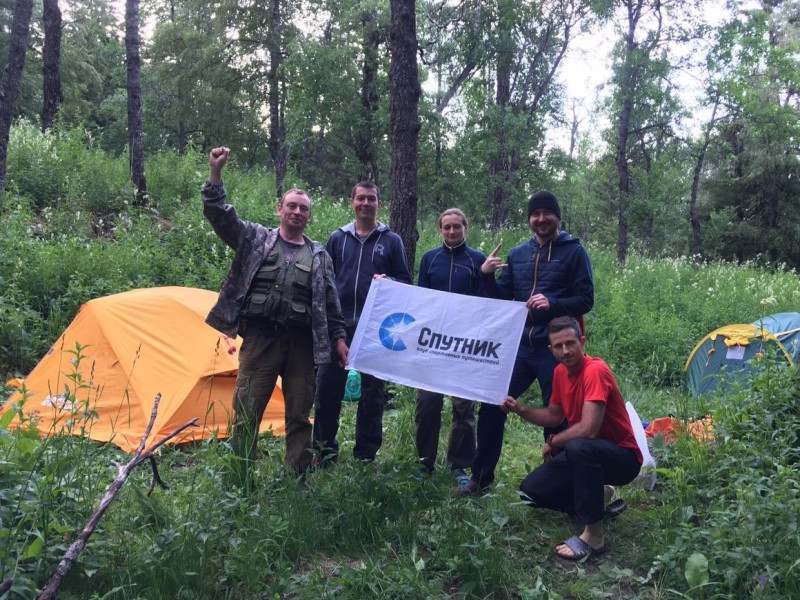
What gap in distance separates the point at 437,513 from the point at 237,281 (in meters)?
1.96

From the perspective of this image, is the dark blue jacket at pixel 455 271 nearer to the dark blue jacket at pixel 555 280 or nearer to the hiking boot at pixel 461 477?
the dark blue jacket at pixel 555 280

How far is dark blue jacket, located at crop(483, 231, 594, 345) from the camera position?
4098 mm

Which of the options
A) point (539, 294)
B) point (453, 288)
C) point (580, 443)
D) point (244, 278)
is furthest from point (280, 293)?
point (580, 443)

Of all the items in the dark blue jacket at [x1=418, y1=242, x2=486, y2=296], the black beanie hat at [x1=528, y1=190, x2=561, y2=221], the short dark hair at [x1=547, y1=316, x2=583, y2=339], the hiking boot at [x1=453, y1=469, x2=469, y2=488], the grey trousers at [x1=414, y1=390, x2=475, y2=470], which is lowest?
the hiking boot at [x1=453, y1=469, x2=469, y2=488]

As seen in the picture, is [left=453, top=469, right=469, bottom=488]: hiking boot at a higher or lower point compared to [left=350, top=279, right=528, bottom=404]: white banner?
lower

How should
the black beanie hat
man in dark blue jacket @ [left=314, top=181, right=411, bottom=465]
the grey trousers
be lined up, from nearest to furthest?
the black beanie hat → the grey trousers → man in dark blue jacket @ [left=314, top=181, right=411, bottom=465]

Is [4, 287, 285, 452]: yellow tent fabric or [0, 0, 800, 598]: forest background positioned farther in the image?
[4, 287, 285, 452]: yellow tent fabric

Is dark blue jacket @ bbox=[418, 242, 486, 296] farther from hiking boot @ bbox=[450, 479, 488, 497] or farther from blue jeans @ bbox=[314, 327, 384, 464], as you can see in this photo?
hiking boot @ bbox=[450, 479, 488, 497]

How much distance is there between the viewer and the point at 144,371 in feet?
17.8

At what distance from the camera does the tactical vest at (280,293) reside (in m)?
4.01

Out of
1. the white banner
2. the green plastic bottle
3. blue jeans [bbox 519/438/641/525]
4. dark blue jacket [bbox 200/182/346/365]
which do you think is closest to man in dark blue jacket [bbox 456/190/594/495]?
the white banner

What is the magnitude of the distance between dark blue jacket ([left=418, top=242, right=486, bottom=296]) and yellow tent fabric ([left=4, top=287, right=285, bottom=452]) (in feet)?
6.05

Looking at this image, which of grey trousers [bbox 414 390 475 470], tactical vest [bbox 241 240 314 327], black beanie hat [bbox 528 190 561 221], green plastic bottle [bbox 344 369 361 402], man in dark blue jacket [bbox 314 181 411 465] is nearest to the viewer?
tactical vest [bbox 241 240 314 327]

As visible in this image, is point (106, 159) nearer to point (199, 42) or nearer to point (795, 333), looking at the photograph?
point (199, 42)
